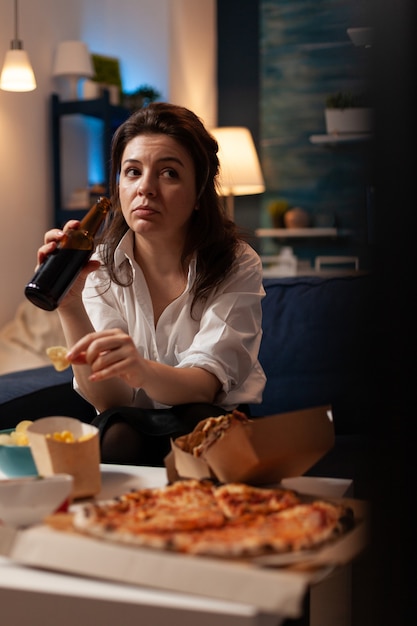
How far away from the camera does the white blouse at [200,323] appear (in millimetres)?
1483

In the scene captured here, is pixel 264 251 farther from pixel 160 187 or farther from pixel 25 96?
pixel 160 187

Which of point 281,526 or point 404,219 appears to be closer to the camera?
point 404,219

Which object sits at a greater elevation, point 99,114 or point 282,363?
point 99,114

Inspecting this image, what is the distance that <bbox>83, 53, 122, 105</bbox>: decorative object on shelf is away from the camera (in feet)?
12.5

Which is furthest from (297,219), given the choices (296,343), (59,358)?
(59,358)

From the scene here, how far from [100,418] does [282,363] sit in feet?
2.77

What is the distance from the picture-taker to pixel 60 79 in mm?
3816

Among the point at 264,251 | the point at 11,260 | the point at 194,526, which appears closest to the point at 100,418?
the point at 194,526

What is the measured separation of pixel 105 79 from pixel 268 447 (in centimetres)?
344

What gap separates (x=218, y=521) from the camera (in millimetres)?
641

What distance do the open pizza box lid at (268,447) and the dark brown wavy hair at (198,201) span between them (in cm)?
71

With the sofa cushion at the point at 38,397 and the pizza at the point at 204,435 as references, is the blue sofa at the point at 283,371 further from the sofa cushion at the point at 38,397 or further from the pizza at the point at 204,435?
the pizza at the point at 204,435

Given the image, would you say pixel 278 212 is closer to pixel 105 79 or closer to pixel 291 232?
pixel 291 232

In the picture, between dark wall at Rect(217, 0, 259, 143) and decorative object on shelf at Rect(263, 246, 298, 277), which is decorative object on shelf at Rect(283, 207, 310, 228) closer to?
decorative object on shelf at Rect(263, 246, 298, 277)
